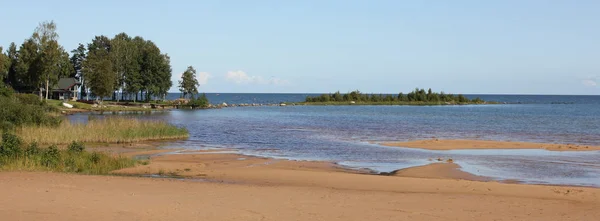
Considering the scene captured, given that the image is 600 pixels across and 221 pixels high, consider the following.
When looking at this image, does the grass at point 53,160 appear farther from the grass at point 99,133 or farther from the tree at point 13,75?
the tree at point 13,75

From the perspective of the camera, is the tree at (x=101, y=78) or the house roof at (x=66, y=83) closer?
the tree at (x=101, y=78)

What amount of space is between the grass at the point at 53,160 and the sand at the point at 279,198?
1018mm

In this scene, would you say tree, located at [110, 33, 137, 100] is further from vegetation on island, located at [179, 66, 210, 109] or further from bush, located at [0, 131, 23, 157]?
bush, located at [0, 131, 23, 157]

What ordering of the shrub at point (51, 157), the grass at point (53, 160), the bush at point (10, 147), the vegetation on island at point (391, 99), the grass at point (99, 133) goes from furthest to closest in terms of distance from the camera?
the vegetation on island at point (391, 99) < the grass at point (99, 133) < the bush at point (10, 147) < the shrub at point (51, 157) < the grass at point (53, 160)

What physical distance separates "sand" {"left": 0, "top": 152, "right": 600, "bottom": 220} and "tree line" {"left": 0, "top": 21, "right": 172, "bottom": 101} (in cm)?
6696

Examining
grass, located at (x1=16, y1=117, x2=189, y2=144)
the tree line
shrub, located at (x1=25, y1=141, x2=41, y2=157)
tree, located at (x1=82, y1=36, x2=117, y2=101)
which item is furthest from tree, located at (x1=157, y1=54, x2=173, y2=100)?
shrub, located at (x1=25, y1=141, x2=41, y2=157)

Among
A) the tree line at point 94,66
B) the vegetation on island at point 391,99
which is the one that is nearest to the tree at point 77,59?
the tree line at point 94,66

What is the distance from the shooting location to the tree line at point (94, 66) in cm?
8275

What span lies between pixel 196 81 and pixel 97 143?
83.7 m

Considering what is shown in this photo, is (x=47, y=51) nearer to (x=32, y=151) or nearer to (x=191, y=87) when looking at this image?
(x=191, y=87)

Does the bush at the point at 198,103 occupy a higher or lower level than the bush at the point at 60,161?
higher

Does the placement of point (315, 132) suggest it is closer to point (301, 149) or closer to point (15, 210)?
point (301, 149)

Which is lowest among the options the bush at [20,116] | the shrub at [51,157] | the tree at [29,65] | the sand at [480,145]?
the sand at [480,145]

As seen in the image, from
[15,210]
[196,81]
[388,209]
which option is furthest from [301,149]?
[196,81]
